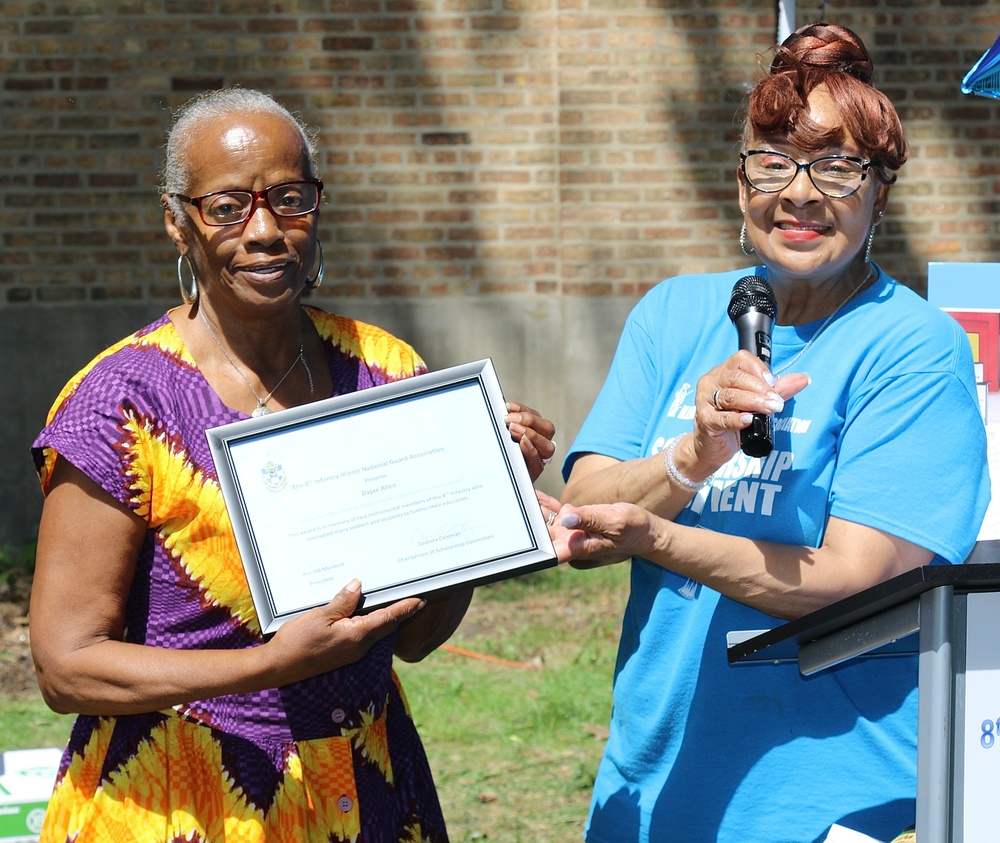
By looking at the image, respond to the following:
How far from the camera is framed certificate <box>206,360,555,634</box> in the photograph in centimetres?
219

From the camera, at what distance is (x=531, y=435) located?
240 cm

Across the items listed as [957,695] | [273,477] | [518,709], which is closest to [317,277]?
[273,477]

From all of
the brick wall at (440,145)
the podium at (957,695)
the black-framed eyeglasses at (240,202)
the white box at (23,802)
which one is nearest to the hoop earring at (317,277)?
the black-framed eyeglasses at (240,202)

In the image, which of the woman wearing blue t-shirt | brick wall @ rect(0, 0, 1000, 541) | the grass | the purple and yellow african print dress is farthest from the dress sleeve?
brick wall @ rect(0, 0, 1000, 541)

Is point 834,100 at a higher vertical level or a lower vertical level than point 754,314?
higher

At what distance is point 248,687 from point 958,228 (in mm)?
6868

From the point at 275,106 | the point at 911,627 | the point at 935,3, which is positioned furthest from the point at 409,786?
the point at 935,3

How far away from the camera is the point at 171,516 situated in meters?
2.24

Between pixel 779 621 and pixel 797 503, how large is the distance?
0.83 ft

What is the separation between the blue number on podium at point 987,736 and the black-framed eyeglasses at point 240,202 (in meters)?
1.48

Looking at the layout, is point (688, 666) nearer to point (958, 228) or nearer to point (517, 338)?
point (517, 338)

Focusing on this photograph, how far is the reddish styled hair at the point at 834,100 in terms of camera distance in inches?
93.7

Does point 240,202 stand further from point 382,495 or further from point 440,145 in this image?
point 440,145

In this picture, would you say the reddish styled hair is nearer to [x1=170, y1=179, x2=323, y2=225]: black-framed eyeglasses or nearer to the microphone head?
A: the microphone head
